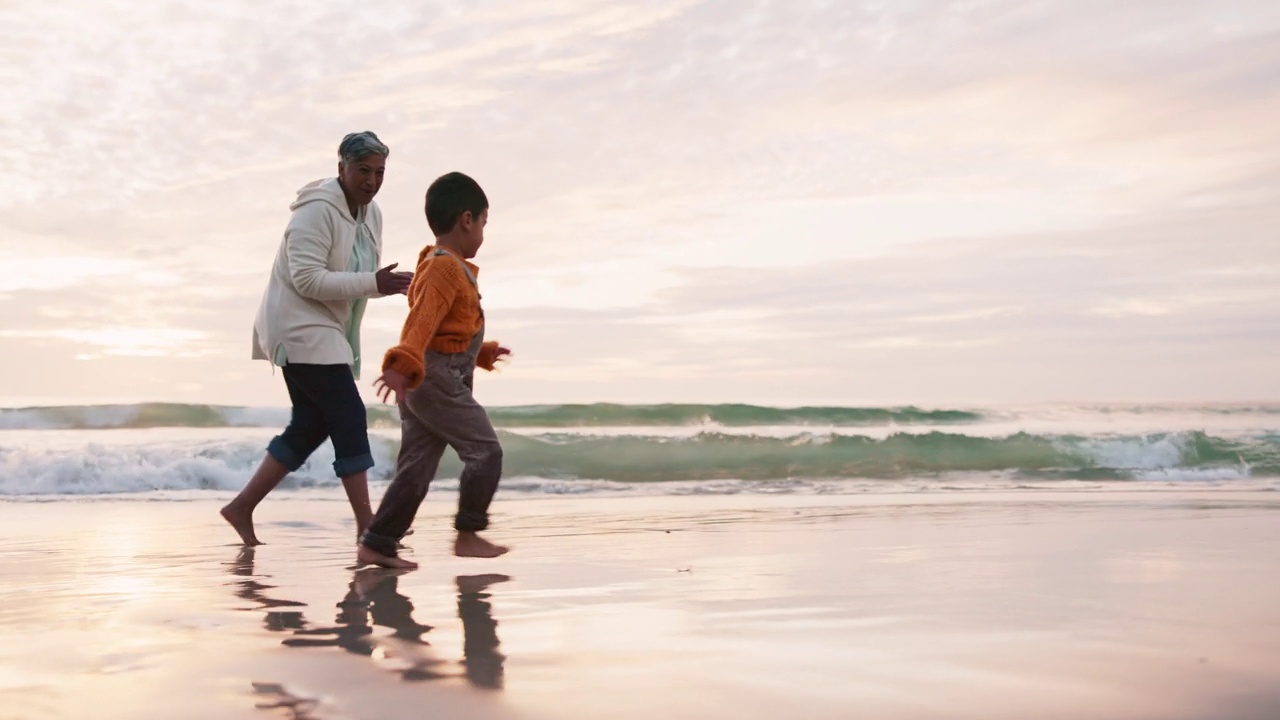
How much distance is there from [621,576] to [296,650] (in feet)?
4.72

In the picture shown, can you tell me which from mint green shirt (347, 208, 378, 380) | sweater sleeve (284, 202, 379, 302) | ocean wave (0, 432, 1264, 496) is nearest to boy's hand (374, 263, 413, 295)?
sweater sleeve (284, 202, 379, 302)

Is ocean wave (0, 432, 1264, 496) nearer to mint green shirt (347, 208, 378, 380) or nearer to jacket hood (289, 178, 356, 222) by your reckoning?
mint green shirt (347, 208, 378, 380)

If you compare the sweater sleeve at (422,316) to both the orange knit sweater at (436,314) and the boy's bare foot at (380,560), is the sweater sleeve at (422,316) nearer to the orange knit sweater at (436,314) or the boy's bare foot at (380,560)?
the orange knit sweater at (436,314)

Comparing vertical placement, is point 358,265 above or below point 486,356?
above

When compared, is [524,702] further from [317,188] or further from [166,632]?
[317,188]

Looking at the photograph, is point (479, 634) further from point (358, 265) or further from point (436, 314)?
point (358, 265)

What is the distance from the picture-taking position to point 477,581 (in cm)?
397

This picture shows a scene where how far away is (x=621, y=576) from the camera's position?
407 cm

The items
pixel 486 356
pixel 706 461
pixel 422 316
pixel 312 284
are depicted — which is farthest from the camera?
pixel 706 461

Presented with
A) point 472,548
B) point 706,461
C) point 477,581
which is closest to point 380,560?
point 472,548

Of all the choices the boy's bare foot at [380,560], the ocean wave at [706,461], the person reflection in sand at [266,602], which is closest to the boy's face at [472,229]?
the boy's bare foot at [380,560]

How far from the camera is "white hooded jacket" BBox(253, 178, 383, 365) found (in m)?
5.05

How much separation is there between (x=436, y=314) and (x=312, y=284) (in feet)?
3.40

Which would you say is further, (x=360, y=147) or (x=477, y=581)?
(x=360, y=147)
